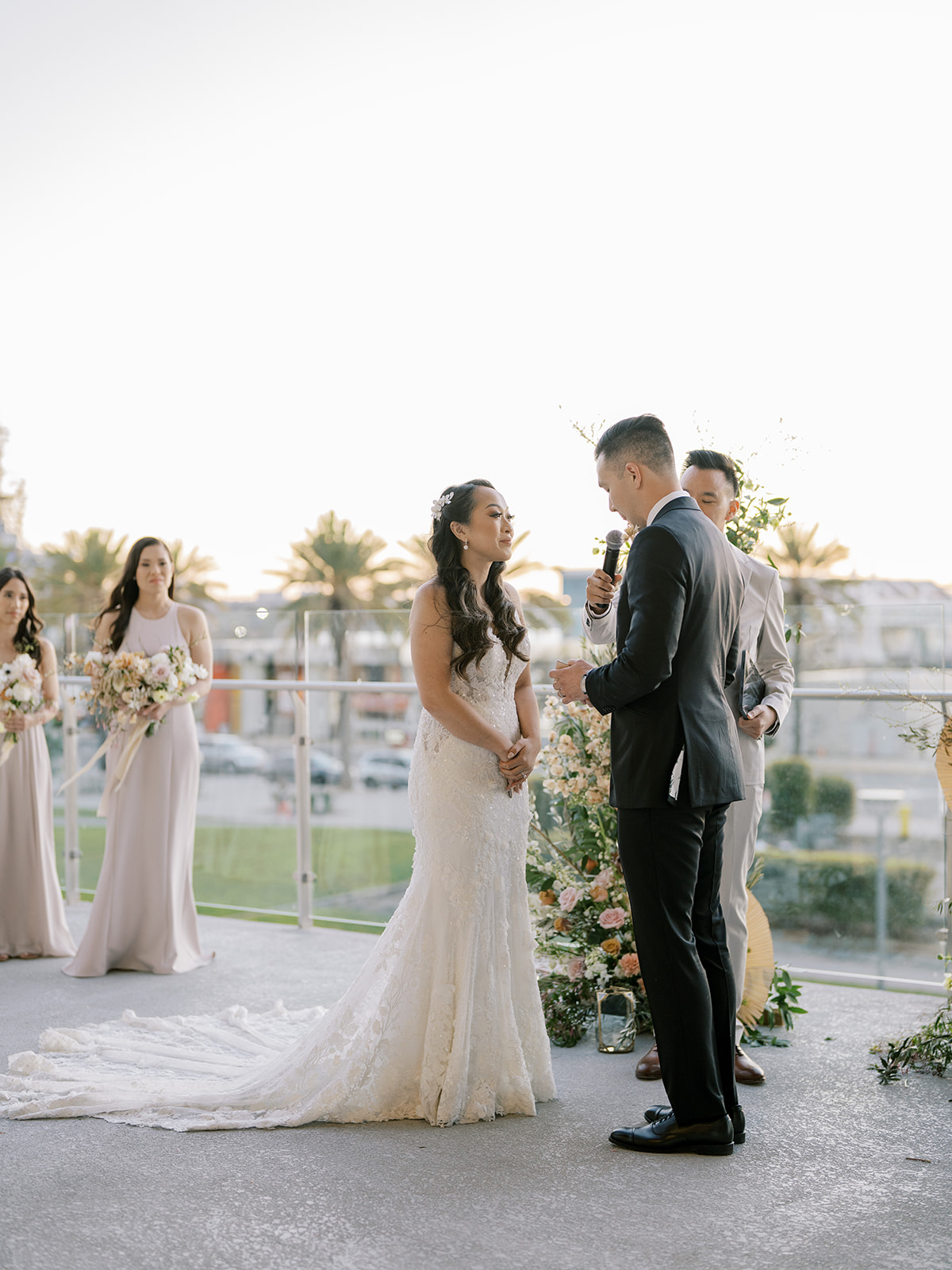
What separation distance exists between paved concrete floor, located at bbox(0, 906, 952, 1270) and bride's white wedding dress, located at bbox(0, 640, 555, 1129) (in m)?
0.09

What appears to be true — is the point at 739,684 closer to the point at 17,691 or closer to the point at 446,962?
the point at 446,962

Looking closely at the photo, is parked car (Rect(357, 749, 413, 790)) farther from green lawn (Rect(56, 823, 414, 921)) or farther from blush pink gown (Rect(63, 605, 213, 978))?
blush pink gown (Rect(63, 605, 213, 978))

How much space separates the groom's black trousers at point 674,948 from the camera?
123 inches

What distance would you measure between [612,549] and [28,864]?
393 cm

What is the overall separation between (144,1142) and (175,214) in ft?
43.8

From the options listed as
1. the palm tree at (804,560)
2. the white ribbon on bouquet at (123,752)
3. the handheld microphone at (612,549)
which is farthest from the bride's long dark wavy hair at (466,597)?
the palm tree at (804,560)

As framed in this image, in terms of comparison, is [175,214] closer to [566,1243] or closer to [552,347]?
[552,347]

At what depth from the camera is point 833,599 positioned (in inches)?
843

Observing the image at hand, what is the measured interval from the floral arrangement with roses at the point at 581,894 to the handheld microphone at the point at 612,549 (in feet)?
3.79

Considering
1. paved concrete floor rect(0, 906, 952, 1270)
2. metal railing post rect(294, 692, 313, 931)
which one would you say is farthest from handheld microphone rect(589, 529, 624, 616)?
metal railing post rect(294, 692, 313, 931)

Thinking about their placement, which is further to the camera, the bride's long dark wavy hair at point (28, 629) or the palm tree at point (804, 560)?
the palm tree at point (804, 560)

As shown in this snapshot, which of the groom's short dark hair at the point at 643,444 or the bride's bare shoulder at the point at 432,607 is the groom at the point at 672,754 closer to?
the groom's short dark hair at the point at 643,444

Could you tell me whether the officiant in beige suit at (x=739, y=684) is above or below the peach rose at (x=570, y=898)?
above

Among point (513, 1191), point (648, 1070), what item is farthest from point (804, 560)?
point (513, 1191)
